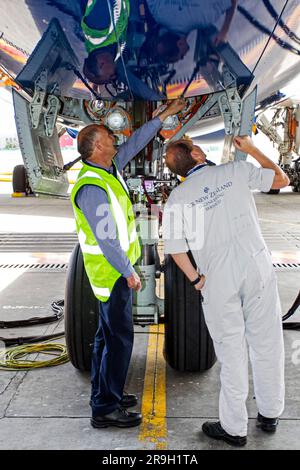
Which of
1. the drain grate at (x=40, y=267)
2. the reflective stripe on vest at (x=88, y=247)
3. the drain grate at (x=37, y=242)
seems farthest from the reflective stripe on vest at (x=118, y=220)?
the drain grate at (x=37, y=242)

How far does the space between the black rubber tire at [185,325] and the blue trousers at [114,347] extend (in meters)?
0.68

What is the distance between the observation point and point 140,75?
347 cm

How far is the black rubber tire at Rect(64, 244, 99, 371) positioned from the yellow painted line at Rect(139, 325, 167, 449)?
1.39 feet

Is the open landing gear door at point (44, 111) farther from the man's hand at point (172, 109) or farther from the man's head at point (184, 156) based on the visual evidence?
the man's head at point (184, 156)

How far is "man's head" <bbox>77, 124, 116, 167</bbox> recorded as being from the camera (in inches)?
125

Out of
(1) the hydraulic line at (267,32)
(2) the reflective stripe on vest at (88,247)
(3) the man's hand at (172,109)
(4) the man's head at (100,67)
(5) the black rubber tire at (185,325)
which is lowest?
(5) the black rubber tire at (185,325)

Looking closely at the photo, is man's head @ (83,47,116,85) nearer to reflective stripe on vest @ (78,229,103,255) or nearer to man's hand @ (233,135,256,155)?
man's hand @ (233,135,256,155)

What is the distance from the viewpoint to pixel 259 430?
121 inches

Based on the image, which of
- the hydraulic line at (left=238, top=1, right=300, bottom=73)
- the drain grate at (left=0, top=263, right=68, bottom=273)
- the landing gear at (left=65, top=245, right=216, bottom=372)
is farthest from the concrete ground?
the hydraulic line at (left=238, top=1, right=300, bottom=73)

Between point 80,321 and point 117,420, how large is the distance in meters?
0.85

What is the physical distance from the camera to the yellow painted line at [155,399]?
304 cm

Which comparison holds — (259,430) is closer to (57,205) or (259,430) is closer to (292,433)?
(292,433)
